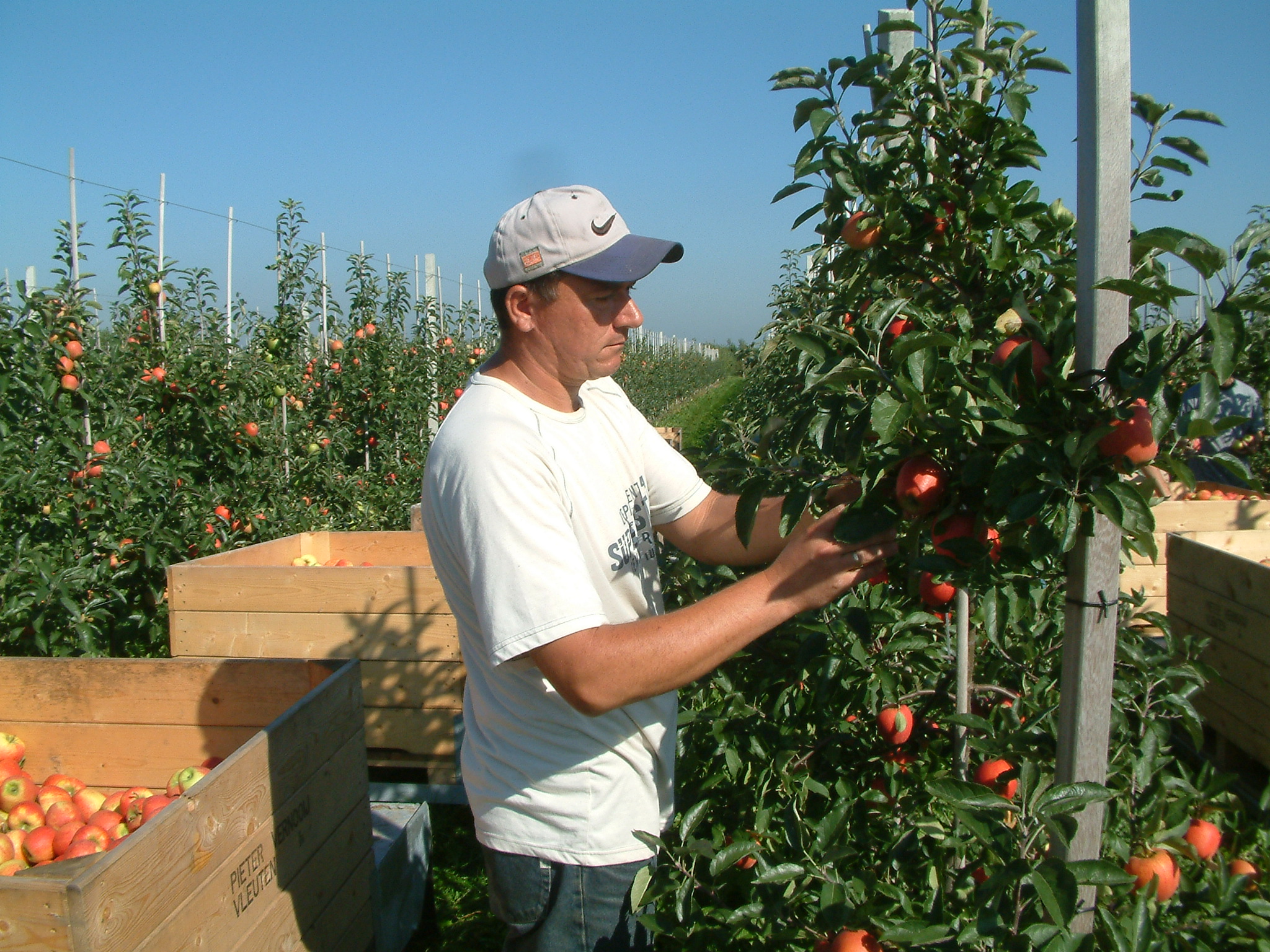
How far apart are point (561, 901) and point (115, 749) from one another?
1.74 m

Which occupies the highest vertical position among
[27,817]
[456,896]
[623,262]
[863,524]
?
[623,262]

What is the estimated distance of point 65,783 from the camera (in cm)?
244

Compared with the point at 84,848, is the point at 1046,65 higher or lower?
higher

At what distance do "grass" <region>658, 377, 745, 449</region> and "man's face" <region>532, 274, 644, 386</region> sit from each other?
12.4 metres

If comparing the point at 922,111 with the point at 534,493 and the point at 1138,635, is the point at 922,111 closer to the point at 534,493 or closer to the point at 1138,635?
the point at 534,493

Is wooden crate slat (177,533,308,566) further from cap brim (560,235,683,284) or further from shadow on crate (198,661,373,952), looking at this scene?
cap brim (560,235,683,284)

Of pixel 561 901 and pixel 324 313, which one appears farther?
pixel 324 313

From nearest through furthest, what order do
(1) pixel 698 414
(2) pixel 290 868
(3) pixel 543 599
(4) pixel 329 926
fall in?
(3) pixel 543 599, (2) pixel 290 868, (4) pixel 329 926, (1) pixel 698 414

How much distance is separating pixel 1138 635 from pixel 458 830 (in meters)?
2.41

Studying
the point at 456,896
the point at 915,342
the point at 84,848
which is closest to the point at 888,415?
the point at 915,342

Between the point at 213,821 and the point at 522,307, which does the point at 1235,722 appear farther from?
the point at 213,821

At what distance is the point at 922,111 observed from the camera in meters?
1.38

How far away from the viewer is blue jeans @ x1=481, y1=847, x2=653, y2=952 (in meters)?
1.38

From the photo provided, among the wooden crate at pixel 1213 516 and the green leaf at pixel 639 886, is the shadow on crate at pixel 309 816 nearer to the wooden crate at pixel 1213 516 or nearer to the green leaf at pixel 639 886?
the green leaf at pixel 639 886
